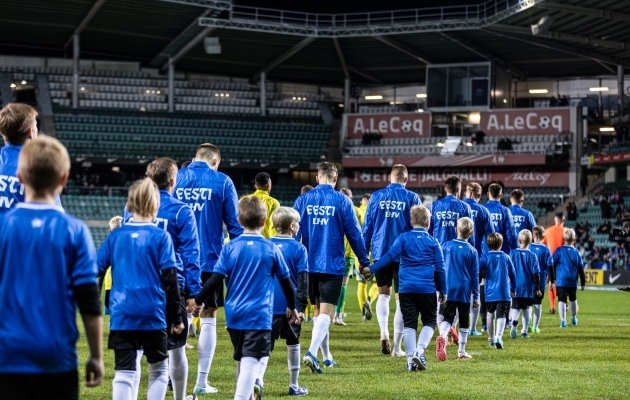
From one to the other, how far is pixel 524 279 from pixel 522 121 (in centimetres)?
3363

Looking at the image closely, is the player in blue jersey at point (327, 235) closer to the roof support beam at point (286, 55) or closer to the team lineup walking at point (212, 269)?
the team lineup walking at point (212, 269)

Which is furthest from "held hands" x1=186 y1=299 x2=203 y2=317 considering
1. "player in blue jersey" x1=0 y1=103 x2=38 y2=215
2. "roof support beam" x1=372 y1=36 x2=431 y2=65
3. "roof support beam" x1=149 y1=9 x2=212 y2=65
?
"roof support beam" x1=372 y1=36 x2=431 y2=65

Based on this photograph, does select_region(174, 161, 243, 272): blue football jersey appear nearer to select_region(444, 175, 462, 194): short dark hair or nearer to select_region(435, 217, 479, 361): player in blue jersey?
select_region(435, 217, 479, 361): player in blue jersey

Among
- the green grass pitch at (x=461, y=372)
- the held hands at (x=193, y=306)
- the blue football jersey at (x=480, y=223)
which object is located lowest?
the green grass pitch at (x=461, y=372)

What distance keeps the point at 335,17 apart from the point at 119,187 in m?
13.6

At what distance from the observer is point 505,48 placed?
4641cm

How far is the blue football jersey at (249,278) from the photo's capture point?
7.15m

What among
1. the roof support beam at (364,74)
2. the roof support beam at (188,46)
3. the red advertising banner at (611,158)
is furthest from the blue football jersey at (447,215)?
the roof support beam at (364,74)

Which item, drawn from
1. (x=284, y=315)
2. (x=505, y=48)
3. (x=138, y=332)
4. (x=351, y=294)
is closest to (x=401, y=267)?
(x=284, y=315)

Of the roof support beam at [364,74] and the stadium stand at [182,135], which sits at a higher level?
the roof support beam at [364,74]

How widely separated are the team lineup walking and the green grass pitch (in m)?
0.28

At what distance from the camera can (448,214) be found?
42.6ft

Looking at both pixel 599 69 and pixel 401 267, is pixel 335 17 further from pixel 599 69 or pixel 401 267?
pixel 401 267

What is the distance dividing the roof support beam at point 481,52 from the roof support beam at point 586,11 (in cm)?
723
